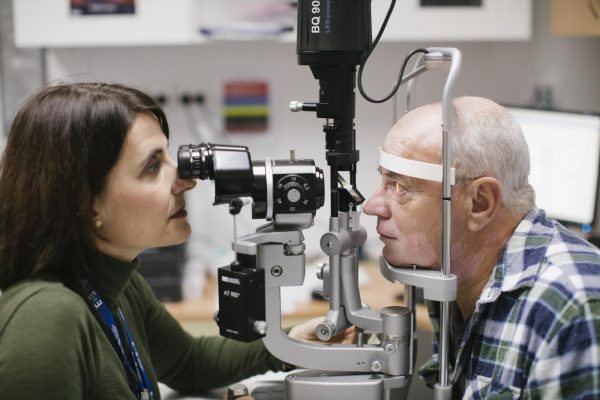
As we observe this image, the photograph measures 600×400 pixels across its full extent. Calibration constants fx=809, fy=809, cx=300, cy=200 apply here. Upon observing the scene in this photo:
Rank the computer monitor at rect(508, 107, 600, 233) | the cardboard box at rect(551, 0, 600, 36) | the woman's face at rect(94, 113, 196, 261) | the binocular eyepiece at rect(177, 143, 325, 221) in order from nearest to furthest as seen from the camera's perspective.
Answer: the binocular eyepiece at rect(177, 143, 325, 221)
the woman's face at rect(94, 113, 196, 261)
the cardboard box at rect(551, 0, 600, 36)
the computer monitor at rect(508, 107, 600, 233)

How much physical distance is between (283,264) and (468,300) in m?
0.40

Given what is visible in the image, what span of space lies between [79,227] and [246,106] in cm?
175

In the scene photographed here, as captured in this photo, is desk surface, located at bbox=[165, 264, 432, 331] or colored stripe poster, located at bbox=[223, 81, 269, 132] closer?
desk surface, located at bbox=[165, 264, 432, 331]

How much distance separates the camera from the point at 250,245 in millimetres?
1318

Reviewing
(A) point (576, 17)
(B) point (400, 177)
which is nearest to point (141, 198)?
(B) point (400, 177)

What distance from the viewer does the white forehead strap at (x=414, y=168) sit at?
54.1 inches

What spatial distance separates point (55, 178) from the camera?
4.41 feet

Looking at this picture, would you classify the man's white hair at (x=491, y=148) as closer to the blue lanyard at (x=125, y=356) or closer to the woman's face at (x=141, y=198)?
the woman's face at (x=141, y=198)

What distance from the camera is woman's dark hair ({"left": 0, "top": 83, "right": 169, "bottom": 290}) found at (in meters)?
1.35

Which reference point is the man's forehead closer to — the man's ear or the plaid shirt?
the man's ear

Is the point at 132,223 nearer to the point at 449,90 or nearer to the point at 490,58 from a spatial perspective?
the point at 449,90

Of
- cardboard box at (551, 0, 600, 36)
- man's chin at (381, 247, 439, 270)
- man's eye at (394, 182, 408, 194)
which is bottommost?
man's chin at (381, 247, 439, 270)

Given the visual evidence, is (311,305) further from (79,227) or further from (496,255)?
(79,227)

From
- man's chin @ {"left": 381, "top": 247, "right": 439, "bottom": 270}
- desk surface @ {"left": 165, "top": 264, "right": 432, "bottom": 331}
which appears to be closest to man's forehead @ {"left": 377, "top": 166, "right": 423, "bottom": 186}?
man's chin @ {"left": 381, "top": 247, "right": 439, "bottom": 270}
